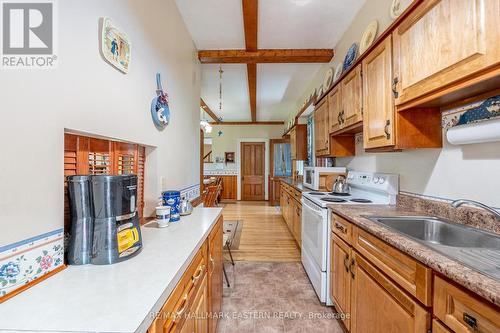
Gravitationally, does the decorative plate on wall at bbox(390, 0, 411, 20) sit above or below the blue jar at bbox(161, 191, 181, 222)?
above

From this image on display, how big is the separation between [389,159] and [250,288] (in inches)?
69.7

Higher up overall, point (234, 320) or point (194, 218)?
point (194, 218)

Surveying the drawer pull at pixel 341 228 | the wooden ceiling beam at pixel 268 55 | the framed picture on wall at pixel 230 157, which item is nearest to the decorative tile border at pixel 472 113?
the drawer pull at pixel 341 228

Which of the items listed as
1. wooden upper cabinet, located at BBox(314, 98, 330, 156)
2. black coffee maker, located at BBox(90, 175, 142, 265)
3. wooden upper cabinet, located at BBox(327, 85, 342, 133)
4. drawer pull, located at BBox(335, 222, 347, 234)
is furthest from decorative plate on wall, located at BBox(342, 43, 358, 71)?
black coffee maker, located at BBox(90, 175, 142, 265)

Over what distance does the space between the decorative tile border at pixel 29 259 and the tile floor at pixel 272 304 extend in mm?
1329

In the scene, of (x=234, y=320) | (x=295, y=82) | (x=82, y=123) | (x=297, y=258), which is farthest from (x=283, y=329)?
(x=295, y=82)

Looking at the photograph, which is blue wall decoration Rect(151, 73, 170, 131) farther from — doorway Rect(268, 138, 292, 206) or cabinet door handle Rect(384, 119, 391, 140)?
doorway Rect(268, 138, 292, 206)

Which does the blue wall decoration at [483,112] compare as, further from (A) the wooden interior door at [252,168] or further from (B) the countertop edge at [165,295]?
(A) the wooden interior door at [252,168]

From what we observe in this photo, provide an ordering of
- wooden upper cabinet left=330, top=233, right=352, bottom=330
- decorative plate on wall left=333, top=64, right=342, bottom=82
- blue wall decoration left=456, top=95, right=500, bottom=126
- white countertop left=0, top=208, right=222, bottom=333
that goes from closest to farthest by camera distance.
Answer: white countertop left=0, top=208, right=222, bottom=333
blue wall decoration left=456, top=95, right=500, bottom=126
wooden upper cabinet left=330, top=233, right=352, bottom=330
decorative plate on wall left=333, top=64, right=342, bottom=82

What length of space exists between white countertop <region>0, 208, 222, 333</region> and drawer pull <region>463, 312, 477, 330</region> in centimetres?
93

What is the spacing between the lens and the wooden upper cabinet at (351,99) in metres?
1.83

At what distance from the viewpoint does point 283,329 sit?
1649mm

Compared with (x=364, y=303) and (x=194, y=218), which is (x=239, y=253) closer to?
(x=194, y=218)

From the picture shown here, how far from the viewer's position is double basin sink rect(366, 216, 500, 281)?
76cm
